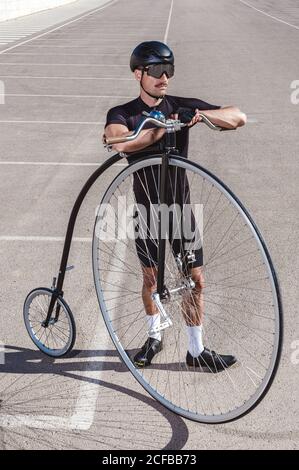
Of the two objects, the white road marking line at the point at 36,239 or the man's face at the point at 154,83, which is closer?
the man's face at the point at 154,83

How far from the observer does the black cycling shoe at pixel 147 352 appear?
486 centimetres

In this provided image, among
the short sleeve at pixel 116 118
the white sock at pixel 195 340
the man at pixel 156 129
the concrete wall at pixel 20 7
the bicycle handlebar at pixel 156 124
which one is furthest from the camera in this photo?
the concrete wall at pixel 20 7

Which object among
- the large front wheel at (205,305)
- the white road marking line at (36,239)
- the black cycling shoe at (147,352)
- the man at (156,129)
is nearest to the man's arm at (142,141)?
the man at (156,129)

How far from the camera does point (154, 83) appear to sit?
14.3 ft

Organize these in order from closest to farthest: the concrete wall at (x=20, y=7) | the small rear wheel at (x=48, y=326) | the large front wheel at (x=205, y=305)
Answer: the large front wheel at (x=205, y=305)
the small rear wheel at (x=48, y=326)
the concrete wall at (x=20, y=7)

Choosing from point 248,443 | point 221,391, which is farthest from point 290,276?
point 248,443

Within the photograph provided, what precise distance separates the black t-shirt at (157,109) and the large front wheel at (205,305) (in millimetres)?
204

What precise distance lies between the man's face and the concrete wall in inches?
1484

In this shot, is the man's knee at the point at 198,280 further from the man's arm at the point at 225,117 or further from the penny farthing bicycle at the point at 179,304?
the man's arm at the point at 225,117

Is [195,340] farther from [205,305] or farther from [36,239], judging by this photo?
[36,239]

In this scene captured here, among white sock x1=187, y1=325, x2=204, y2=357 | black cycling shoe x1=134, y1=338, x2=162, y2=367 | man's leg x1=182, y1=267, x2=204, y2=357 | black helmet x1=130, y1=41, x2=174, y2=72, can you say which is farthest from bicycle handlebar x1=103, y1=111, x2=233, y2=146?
black cycling shoe x1=134, y1=338, x2=162, y2=367

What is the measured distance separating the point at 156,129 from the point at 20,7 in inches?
1688

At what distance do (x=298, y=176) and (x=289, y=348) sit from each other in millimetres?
4929

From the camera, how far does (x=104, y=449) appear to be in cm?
400
